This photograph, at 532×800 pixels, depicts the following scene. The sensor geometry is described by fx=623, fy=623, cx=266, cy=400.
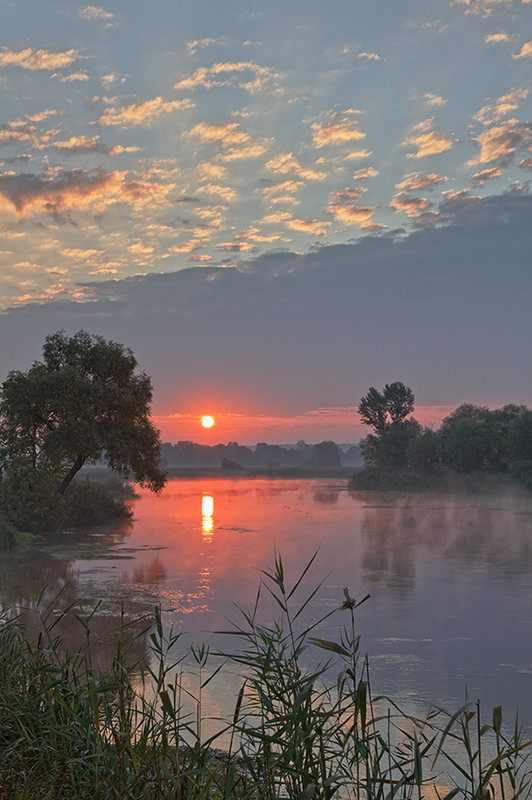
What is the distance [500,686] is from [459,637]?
2.59m

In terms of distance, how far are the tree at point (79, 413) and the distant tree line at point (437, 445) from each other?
31.7 meters

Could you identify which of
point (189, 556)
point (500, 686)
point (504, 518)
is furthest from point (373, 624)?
point (504, 518)

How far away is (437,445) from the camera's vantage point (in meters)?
59.8

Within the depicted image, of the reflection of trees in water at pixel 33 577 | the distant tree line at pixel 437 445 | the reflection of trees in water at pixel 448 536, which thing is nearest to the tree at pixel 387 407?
the distant tree line at pixel 437 445

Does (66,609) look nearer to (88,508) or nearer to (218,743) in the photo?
(218,743)

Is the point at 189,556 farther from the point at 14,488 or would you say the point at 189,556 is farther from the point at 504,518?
the point at 504,518

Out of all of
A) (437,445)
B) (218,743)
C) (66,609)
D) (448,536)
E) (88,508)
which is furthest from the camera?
(437,445)

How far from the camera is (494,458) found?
54875 mm

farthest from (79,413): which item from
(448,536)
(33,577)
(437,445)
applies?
(437,445)

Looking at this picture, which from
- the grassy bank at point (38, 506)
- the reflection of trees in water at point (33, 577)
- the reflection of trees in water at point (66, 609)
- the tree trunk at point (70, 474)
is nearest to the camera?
the reflection of trees in water at point (66, 609)

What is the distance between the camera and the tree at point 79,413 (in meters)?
29.3

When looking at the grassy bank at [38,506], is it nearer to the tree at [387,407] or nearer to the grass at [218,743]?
the grass at [218,743]

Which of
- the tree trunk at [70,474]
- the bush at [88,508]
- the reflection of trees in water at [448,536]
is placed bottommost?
the reflection of trees in water at [448,536]

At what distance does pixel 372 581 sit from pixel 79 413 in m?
18.1
